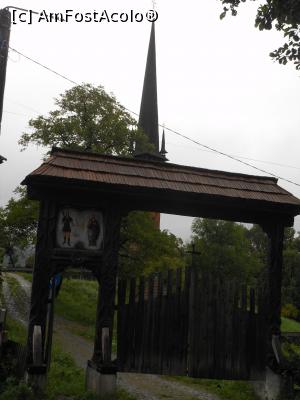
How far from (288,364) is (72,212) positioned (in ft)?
15.6

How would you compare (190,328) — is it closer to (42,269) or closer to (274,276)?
(274,276)

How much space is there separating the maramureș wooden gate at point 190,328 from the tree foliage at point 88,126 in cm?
1434

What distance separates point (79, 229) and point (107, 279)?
1012 mm

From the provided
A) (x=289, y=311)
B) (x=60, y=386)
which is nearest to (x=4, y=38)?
(x=60, y=386)

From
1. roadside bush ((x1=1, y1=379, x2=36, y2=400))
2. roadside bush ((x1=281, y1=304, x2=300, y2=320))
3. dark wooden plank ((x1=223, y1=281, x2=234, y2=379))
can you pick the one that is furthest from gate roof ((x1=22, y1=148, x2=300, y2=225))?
roadside bush ((x1=281, y1=304, x2=300, y2=320))

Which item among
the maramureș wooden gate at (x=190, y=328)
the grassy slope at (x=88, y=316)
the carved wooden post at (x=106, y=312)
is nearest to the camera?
the carved wooden post at (x=106, y=312)

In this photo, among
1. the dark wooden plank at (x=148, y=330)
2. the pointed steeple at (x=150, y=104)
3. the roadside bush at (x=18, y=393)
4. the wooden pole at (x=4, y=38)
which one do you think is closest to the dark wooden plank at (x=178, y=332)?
the dark wooden plank at (x=148, y=330)

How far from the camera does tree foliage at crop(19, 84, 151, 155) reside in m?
22.9

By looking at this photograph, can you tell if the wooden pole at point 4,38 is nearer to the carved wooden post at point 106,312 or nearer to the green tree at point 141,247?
the carved wooden post at point 106,312

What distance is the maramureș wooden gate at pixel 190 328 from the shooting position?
8641 millimetres

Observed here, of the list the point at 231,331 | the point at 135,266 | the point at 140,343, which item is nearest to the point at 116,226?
the point at 140,343

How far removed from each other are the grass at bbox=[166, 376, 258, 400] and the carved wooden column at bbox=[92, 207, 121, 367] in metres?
3.31

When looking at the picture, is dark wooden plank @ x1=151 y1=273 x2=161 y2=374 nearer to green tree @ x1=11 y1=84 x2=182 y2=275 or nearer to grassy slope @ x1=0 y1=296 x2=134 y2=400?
grassy slope @ x1=0 y1=296 x2=134 y2=400

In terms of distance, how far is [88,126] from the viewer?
76.8 feet
